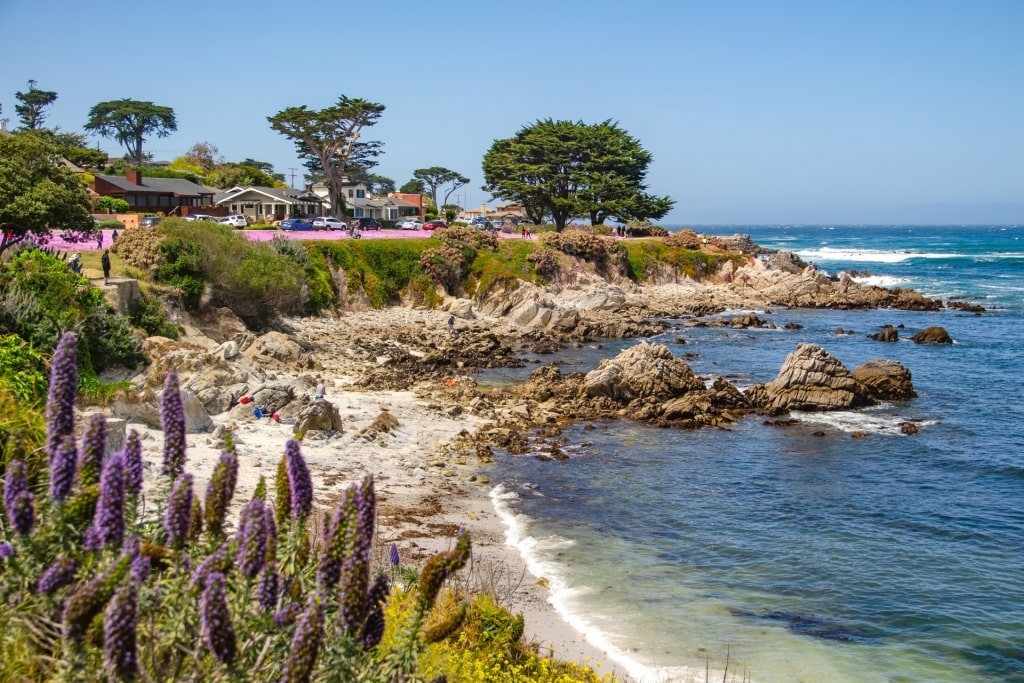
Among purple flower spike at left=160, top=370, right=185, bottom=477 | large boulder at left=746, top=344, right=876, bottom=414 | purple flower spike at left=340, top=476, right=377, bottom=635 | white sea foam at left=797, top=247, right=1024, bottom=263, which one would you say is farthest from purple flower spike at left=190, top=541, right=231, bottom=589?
white sea foam at left=797, top=247, right=1024, bottom=263

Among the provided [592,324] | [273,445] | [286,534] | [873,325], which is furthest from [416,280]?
[286,534]

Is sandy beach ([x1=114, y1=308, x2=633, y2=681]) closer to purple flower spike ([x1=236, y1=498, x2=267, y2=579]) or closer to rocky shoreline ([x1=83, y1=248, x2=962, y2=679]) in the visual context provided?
rocky shoreline ([x1=83, y1=248, x2=962, y2=679])

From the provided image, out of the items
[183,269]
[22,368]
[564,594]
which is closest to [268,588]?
[564,594]

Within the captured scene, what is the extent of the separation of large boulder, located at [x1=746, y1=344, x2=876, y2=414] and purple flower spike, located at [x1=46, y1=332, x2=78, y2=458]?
97.6 ft

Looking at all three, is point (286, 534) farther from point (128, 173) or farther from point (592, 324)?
point (128, 173)

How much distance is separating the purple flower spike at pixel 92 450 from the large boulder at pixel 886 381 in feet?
109

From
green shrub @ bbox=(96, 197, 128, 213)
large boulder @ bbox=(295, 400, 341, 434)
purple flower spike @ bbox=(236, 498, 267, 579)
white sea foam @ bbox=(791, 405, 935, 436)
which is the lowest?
white sea foam @ bbox=(791, 405, 935, 436)

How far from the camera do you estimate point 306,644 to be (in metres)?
4.95

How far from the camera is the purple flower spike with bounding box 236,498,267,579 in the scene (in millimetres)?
5316

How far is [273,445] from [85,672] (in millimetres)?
17910

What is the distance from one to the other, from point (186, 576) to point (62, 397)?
57.5 inches

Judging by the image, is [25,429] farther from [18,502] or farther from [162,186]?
[162,186]

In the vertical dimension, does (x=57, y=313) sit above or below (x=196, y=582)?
above

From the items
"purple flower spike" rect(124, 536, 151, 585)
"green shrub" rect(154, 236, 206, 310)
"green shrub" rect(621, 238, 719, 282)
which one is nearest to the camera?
"purple flower spike" rect(124, 536, 151, 585)
